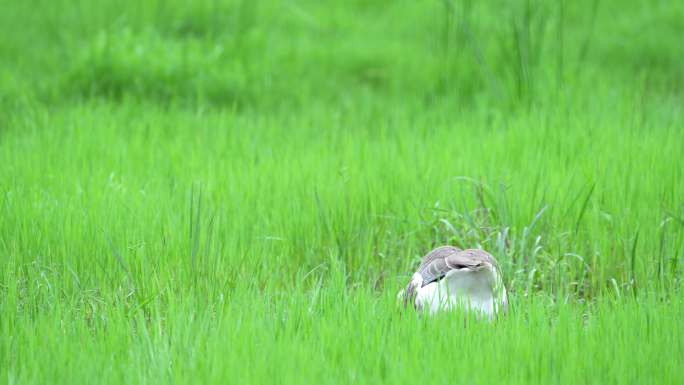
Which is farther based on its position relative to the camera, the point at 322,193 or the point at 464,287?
the point at 322,193

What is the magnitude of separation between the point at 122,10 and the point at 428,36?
211 centimetres

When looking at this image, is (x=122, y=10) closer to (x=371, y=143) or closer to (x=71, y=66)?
(x=71, y=66)

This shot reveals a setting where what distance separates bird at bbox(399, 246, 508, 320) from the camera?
108 inches

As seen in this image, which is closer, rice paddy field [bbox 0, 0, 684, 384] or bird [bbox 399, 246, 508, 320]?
rice paddy field [bbox 0, 0, 684, 384]

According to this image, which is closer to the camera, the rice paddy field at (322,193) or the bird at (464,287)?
the rice paddy field at (322,193)

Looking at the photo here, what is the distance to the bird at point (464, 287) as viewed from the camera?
2736 millimetres

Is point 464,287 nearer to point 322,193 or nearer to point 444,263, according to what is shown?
point 444,263

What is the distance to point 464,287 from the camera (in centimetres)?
277

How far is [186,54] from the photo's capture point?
5348 mm

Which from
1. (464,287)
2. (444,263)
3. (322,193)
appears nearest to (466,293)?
(464,287)

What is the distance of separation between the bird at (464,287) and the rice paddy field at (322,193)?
0.06m

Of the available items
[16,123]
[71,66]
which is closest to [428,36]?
[71,66]

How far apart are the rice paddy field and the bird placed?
63 millimetres

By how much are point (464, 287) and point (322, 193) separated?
1.13 meters
